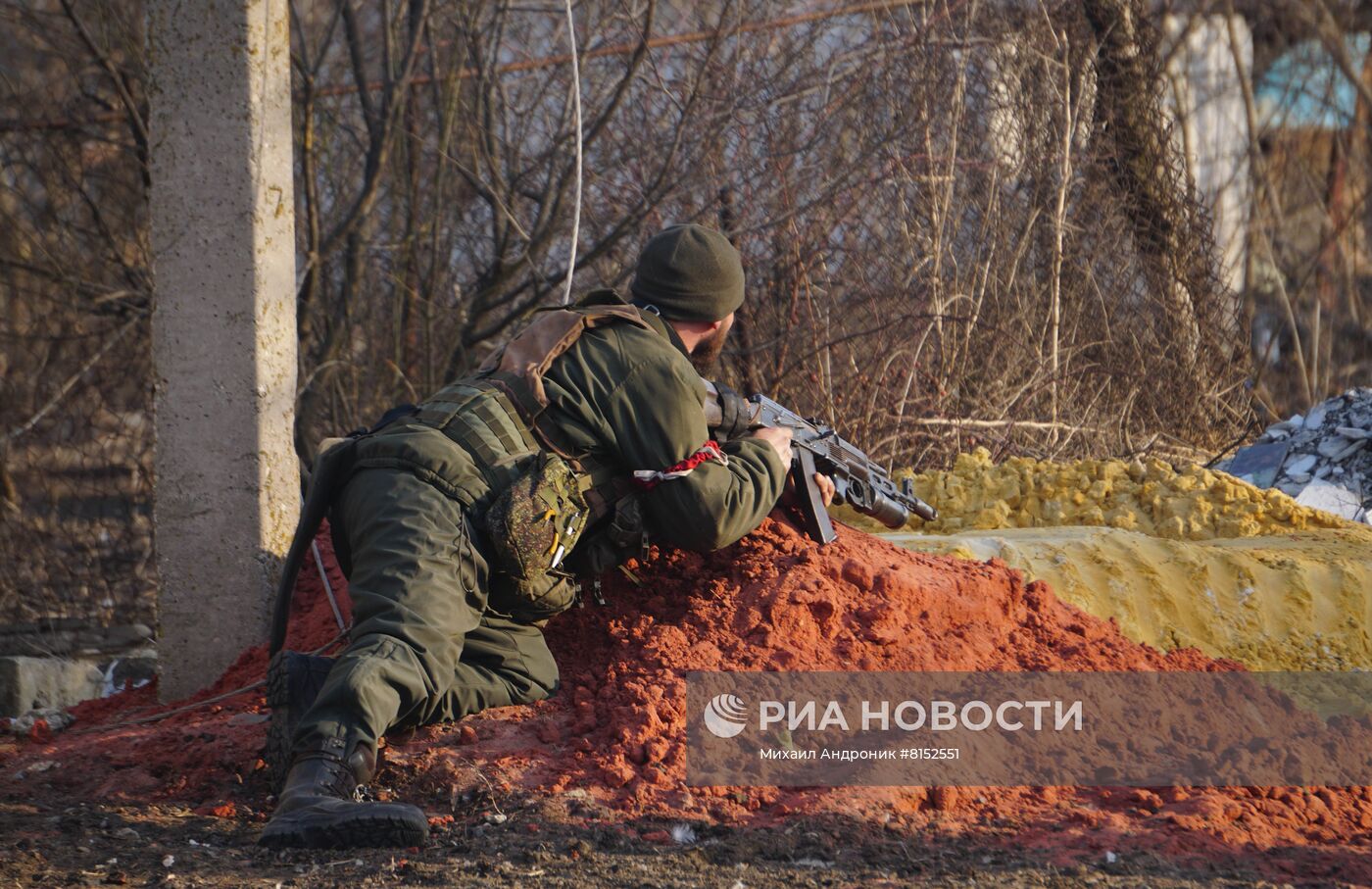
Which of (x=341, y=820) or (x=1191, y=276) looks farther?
(x=1191, y=276)

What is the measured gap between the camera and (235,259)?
14.2ft

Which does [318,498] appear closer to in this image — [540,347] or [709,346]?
[540,347]

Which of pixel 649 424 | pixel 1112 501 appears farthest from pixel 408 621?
pixel 1112 501

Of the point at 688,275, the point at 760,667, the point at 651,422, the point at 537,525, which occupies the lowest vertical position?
the point at 760,667

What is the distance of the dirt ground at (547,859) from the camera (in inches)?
111

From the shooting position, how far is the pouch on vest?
346 centimetres

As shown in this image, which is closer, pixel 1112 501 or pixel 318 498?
pixel 318 498

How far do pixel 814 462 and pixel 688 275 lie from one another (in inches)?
29.6

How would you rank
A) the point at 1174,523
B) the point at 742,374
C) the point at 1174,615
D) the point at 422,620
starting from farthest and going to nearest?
the point at 742,374, the point at 1174,523, the point at 1174,615, the point at 422,620

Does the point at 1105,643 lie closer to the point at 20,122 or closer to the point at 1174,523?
the point at 1174,523

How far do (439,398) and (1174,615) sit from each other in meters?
2.65

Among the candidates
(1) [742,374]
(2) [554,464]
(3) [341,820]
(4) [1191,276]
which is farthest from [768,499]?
(4) [1191,276]

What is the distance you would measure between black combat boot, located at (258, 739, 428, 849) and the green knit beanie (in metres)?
1.73

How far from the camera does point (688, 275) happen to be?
13.3ft
